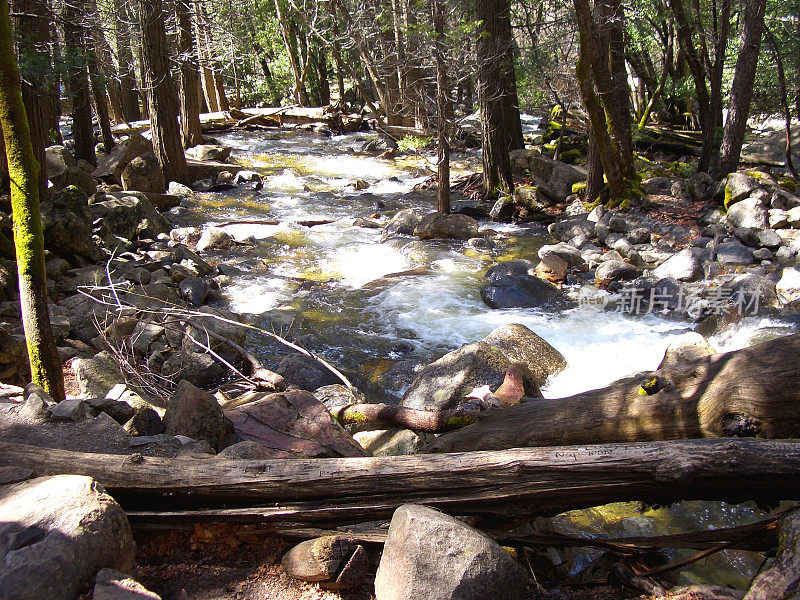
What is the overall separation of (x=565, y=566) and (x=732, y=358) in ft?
4.18

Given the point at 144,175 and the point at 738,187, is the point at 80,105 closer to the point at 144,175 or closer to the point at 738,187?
the point at 144,175

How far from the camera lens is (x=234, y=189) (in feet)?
45.2

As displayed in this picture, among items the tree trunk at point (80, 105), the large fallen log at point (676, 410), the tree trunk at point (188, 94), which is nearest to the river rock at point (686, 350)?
the large fallen log at point (676, 410)

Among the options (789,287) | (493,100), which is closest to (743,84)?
(493,100)

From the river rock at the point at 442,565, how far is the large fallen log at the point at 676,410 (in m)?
1.13

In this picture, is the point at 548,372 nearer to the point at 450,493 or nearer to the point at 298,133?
the point at 450,493

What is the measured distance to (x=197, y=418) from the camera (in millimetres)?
3428

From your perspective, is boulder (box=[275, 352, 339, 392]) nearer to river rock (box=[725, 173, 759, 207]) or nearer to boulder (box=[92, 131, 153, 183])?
river rock (box=[725, 173, 759, 207])

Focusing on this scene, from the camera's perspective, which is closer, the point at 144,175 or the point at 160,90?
the point at 144,175

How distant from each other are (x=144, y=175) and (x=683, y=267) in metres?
10.2

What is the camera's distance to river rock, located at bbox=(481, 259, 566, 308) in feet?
24.7

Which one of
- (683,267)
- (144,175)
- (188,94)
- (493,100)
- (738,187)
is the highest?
(188,94)

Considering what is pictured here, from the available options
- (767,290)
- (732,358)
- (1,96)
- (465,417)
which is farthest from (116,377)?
(767,290)

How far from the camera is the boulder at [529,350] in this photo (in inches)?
222
